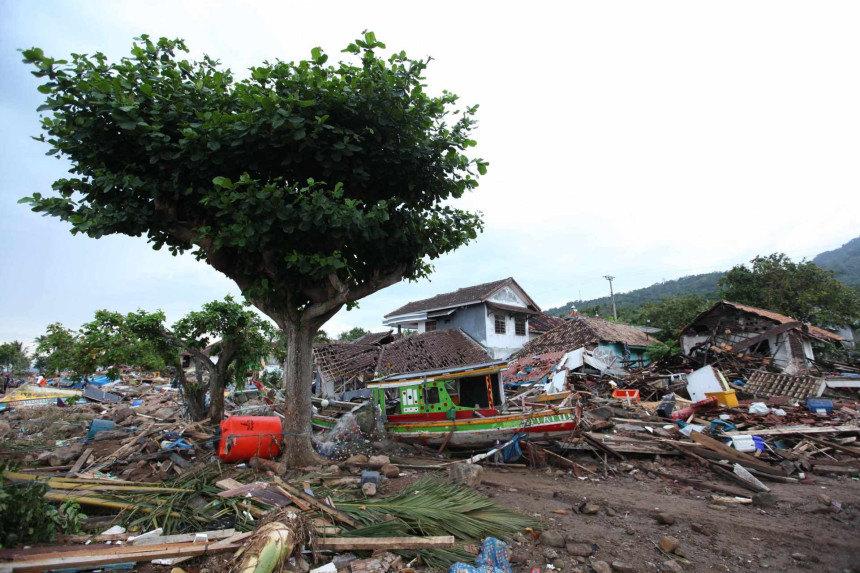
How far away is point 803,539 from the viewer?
5.90 m

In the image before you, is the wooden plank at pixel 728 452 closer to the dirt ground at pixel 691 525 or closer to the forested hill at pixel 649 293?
the dirt ground at pixel 691 525

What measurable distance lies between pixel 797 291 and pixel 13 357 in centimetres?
8884

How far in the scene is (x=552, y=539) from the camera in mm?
5508

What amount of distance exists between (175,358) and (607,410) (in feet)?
44.8

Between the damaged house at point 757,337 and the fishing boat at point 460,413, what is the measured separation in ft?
48.0

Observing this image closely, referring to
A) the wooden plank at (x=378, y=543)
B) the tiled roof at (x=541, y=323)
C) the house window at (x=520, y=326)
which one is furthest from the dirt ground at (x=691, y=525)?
the tiled roof at (x=541, y=323)

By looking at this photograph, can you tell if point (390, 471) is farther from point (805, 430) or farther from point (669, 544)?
point (805, 430)

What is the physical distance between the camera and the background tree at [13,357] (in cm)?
5788

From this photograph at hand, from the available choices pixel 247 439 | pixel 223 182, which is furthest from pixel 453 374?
pixel 223 182

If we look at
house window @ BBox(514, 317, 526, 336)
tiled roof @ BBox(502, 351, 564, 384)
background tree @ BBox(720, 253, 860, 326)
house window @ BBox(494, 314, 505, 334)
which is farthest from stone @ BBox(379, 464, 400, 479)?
background tree @ BBox(720, 253, 860, 326)

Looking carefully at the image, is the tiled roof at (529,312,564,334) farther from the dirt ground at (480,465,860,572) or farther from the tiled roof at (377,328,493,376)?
the dirt ground at (480,465,860,572)

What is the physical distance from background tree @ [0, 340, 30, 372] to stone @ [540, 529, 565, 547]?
77.9m

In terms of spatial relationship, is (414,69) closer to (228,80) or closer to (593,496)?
(228,80)

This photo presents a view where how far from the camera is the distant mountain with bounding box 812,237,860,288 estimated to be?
9045 cm
